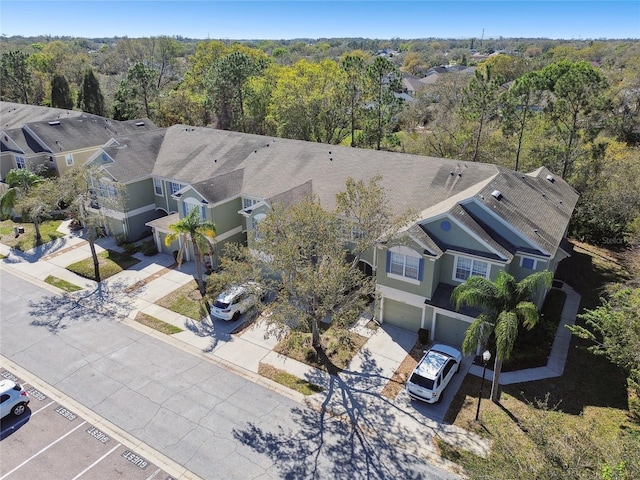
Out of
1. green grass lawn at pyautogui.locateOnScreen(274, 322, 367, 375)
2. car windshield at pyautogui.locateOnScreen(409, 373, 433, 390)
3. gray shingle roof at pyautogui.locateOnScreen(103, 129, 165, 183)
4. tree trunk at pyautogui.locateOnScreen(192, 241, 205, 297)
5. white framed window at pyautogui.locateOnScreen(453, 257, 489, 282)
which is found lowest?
green grass lawn at pyautogui.locateOnScreen(274, 322, 367, 375)

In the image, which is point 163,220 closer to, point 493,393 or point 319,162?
point 319,162

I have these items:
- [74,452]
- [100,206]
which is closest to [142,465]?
[74,452]

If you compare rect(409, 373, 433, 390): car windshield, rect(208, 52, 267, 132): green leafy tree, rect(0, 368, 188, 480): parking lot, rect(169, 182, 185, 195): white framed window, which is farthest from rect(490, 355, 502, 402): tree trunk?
rect(208, 52, 267, 132): green leafy tree

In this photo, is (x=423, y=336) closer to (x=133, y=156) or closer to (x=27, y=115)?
(x=133, y=156)

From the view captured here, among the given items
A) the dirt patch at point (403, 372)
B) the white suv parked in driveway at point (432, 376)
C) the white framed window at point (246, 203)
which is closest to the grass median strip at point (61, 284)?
the white framed window at point (246, 203)

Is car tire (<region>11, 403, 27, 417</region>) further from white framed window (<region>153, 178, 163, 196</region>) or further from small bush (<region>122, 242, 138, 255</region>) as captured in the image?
white framed window (<region>153, 178, 163, 196</region>)

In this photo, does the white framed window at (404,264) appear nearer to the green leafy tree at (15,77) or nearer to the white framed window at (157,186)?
the white framed window at (157,186)

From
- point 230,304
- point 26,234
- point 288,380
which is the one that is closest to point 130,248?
point 26,234
